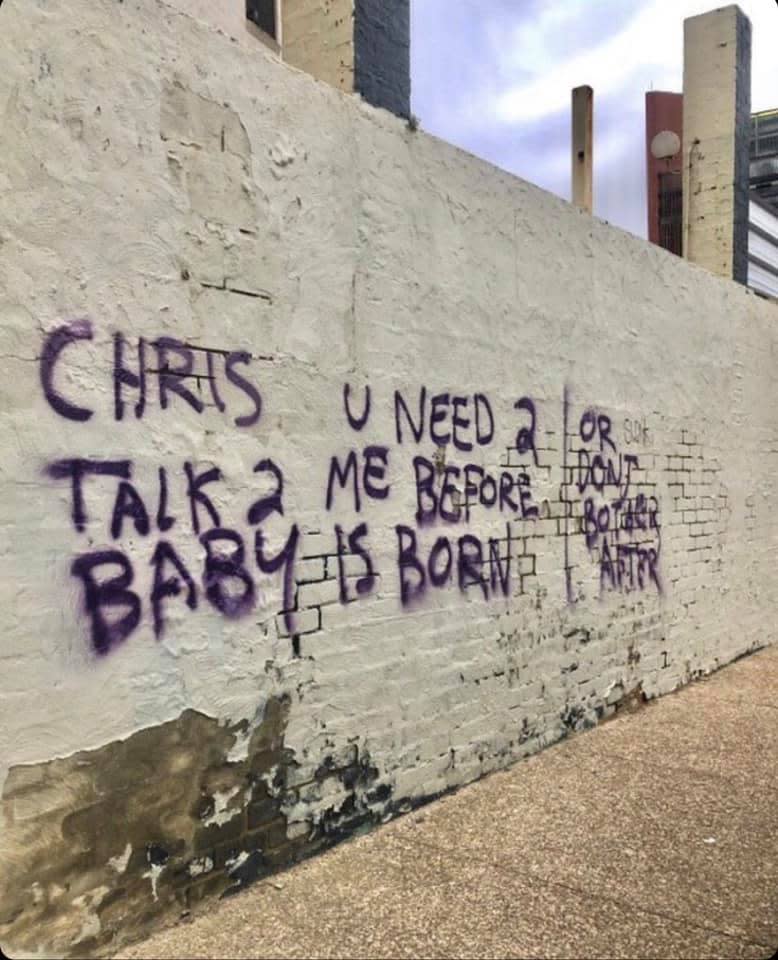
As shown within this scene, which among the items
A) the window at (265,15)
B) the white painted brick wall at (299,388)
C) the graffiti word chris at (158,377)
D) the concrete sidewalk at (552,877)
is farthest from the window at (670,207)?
the graffiti word chris at (158,377)

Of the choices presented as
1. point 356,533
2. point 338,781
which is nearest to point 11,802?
point 338,781

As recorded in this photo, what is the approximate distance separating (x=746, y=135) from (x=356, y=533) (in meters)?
6.98

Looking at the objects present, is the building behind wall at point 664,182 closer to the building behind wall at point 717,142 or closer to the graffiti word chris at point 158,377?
the building behind wall at point 717,142

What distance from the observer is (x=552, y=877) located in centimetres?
356

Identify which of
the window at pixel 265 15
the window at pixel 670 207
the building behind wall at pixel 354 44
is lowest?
the building behind wall at pixel 354 44

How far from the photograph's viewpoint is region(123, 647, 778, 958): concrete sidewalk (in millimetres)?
3047

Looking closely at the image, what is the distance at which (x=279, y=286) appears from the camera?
11.9 feet

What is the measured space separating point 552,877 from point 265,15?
676 centimetres

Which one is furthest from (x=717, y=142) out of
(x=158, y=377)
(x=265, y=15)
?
(x=158, y=377)

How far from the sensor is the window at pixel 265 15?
7.07m

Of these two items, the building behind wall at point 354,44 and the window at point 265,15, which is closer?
the building behind wall at point 354,44

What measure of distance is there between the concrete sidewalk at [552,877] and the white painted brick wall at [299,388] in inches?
15.1

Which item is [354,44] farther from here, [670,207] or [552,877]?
[670,207]

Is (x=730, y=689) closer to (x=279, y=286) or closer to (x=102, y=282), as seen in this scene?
(x=279, y=286)
